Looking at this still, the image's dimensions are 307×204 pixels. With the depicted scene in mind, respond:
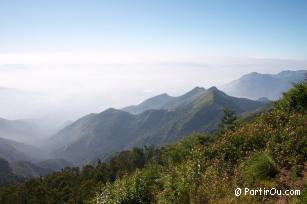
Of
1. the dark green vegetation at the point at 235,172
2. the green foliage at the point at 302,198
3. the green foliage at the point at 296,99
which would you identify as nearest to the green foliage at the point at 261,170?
the dark green vegetation at the point at 235,172

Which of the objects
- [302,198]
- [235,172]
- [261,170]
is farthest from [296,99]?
[302,198]

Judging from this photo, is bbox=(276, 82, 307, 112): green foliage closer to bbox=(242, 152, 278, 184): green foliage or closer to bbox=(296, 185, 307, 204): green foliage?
bbox=(242, 152, 278, 184): green foliage

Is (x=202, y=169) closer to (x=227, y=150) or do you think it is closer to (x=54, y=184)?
(x=227, y=150)

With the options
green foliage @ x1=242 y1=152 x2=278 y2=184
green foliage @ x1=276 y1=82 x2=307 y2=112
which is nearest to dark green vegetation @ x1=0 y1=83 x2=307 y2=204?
green foliage @ x1=242 y1=152 x2=278 y2=184

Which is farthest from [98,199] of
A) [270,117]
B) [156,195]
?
[270,117]

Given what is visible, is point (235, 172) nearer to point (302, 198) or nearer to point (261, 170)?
point (261, 170)

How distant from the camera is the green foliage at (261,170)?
12.1 meters

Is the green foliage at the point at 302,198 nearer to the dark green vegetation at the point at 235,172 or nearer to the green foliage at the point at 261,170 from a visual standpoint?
the dark green vegetation at the point at 235,172

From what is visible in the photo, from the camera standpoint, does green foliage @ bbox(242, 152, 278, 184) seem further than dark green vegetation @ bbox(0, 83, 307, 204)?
Yes

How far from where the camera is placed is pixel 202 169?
14.1 meters

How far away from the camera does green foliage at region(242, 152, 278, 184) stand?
12086 mm

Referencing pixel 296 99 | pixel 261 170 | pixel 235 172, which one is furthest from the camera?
pixel 296 99

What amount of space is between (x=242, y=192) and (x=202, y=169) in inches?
123

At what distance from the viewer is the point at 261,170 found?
12211mm
